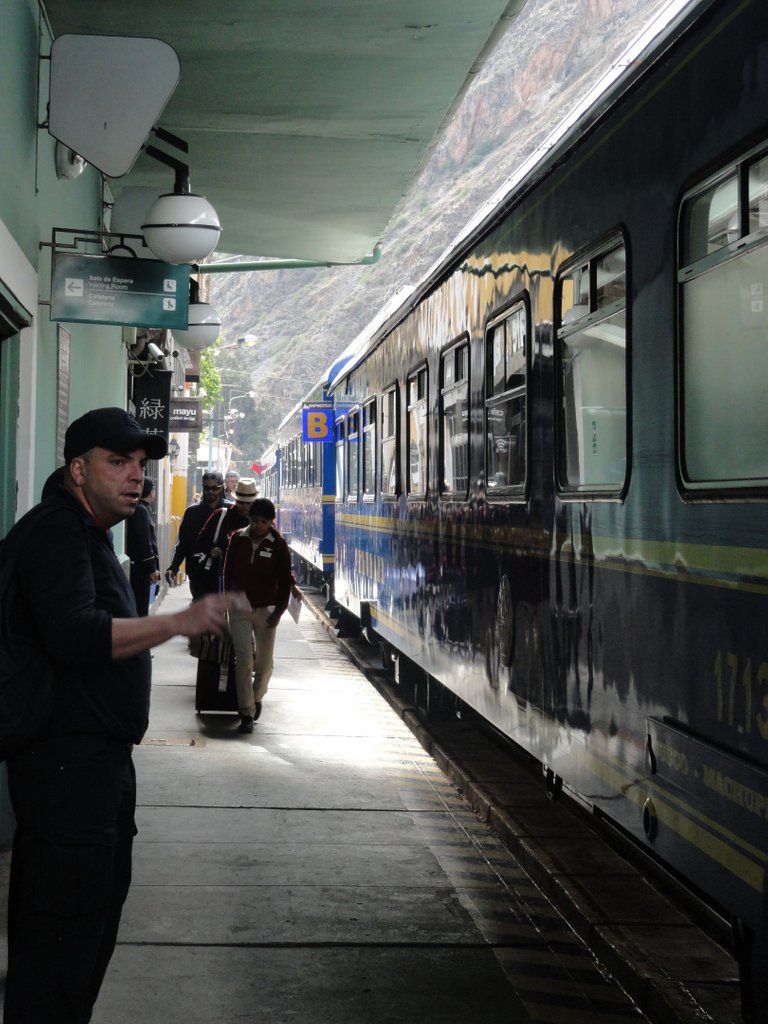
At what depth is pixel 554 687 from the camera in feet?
18.4

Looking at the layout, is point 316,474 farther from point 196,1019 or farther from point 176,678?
point 196,1019

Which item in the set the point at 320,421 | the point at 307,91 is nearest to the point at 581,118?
the point at 307,91

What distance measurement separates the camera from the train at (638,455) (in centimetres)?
370

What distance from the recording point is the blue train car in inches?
146

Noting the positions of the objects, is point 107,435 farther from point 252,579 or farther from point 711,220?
point 252,579

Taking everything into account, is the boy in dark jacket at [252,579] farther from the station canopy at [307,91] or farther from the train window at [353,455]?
the train window at [353,455]

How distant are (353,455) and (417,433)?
5025 millimetres

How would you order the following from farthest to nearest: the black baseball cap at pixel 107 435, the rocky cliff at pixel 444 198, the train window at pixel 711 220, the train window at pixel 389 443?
the rocky cliff at pixel 444 198 < the train window at pixel 389 443 < the train window at pixel 711 220 < the black baseball cap at pixel 107 435

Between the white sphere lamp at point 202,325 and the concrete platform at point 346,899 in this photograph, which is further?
the white sphere lamp at point 202,325

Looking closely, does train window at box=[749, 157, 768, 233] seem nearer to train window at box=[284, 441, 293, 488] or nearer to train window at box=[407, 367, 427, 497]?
train window at box=[407, 367, 427, 497]

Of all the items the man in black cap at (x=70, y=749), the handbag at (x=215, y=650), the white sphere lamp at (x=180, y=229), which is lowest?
the handbag at (x=215, y=650)

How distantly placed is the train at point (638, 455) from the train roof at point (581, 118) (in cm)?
2

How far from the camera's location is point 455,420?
8281mm

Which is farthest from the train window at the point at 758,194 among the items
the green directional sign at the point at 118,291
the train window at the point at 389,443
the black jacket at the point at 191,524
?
the black jacket at the point at 191,524
